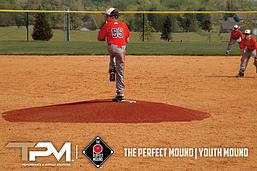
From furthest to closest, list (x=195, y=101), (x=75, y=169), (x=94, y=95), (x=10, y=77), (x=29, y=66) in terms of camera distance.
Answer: (x=29, y=66) < (x=10, y=77) < (x=94, y=95) < (x=195, y=101) < (x=75, y=169)

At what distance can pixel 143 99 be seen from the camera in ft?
29.7

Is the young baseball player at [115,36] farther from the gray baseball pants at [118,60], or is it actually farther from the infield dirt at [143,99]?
the infield dirt at [143,99]

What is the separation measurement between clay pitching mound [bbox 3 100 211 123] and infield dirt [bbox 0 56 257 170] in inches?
10.0

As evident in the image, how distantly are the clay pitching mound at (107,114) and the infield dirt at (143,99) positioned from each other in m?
0.25

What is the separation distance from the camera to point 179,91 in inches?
409

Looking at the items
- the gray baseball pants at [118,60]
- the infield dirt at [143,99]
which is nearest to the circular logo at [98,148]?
the infield dirt at [143,99]

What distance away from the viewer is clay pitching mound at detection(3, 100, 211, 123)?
22.1ft

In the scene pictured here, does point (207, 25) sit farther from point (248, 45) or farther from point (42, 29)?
point (248, 45)

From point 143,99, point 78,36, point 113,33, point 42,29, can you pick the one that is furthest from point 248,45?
point 78,36

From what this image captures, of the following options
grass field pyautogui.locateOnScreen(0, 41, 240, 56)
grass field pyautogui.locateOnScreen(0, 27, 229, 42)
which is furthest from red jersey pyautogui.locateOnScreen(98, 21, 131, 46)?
grass field pyautogui.locateOnScreen(0, 27, 229, 42)

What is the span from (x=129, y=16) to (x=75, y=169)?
60095 millimetres

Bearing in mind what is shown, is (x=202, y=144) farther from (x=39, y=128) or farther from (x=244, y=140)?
(x=39, y=128)

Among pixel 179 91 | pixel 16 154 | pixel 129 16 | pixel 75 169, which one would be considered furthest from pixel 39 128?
pixel 129 16

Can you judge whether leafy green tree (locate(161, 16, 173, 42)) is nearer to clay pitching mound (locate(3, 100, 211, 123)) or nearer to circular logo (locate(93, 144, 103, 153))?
clay pitching mound (locate(3, 100, 211, 123))
